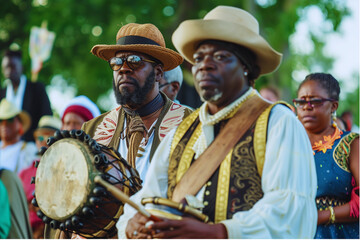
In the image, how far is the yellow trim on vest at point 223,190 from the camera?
3590mm

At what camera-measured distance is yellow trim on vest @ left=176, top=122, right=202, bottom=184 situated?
3838 millimetres

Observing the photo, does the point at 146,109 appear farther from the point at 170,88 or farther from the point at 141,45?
the point at 170,88

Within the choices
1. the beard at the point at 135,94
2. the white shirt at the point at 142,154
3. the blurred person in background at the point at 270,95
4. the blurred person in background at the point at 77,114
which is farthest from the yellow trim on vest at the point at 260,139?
the blurred person in background at the point at 270,95

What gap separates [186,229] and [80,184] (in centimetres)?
107

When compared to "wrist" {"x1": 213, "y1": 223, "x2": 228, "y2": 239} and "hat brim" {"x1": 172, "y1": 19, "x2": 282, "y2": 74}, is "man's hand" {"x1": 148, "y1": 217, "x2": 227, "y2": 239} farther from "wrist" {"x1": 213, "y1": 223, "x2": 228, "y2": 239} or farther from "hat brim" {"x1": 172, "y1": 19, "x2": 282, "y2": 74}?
"hat brim" {"x1": 172, "y1": 19, "x2": 282, "y2": 74}

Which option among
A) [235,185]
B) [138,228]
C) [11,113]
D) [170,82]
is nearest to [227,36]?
[235,185]

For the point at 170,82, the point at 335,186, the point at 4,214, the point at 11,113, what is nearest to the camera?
the point at 335,186

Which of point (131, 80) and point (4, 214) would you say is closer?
point (131, 80)

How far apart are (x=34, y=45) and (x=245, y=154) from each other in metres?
11.1

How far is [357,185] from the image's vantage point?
16.9 ft

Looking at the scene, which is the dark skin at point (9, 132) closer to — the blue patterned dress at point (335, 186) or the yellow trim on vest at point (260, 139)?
the blue patterned dress at point (335, 186)

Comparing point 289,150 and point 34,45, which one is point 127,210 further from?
point 34,45

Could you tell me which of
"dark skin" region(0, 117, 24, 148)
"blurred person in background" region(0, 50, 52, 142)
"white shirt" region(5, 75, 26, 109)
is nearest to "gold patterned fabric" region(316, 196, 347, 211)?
"dark skin" region(0, 117, 24, 148)

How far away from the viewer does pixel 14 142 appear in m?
9.77
